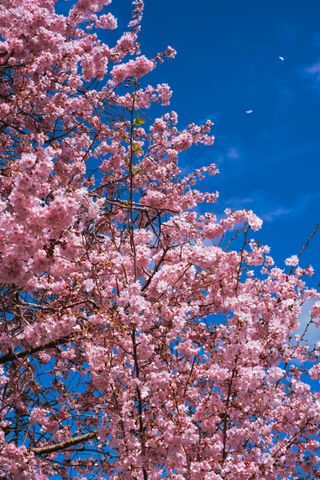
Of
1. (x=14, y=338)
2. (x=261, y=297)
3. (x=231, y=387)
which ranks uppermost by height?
(x=261, y=297)

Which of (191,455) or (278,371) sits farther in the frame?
(278,371)

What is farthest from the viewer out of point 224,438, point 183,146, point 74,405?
point 183,146

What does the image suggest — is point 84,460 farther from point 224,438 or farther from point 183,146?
point 183,146

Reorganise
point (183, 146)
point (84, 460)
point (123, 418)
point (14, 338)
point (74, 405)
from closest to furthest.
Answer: point (123, 418) → point (14, 338) → point (74, 405) → point (84, 460) → point (183, 146)

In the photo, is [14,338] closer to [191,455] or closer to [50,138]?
[191,455]

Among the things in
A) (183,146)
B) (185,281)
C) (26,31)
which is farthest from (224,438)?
(183,146)

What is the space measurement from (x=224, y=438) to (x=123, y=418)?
3.65 ft

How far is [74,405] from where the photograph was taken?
22.7ft

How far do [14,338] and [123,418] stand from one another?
203 cm

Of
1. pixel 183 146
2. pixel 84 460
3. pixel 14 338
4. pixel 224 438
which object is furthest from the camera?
pixel 183 146

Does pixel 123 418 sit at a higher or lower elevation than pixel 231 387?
lower

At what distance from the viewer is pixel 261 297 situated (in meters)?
7.55

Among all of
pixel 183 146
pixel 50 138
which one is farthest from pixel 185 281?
pixel 183 146

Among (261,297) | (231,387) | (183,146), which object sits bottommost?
(231,387)
